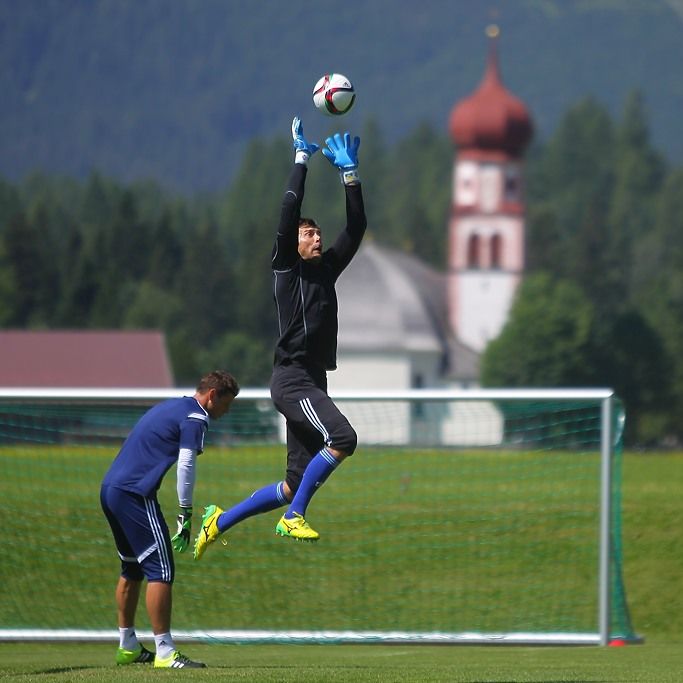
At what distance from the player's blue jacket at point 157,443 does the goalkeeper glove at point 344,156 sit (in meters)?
1.79

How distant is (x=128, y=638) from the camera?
11.5 m

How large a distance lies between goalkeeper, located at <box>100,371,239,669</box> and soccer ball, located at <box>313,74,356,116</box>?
76.5 inches

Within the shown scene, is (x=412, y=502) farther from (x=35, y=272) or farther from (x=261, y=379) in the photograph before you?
(x=35, y=272)

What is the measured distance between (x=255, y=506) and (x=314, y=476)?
58cm

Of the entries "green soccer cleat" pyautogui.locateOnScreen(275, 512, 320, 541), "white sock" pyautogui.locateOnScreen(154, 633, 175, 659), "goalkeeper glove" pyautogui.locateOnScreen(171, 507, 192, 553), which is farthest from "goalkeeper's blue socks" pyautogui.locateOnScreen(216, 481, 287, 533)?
"white sock" pyautogui.locateOnScreen(154, 633, 175, 659)

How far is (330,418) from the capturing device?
1116 centimetres

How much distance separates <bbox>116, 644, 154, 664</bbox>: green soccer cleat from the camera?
11495 mm

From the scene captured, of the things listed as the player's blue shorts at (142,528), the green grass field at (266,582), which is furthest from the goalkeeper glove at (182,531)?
the green grass field at (266,582)

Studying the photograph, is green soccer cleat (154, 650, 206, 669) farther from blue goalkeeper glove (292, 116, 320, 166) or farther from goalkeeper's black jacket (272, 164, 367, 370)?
blue goalkeeper glove (292, 116, 320, 166)

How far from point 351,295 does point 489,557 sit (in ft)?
277

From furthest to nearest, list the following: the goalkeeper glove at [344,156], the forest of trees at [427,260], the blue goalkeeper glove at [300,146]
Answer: the forest of trees at [427,260], the goalkeeper glove at [344,156], the blue goalkeeper glove at [300,146]

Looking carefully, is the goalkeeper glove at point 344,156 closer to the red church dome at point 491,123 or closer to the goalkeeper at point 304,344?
the goalkeeper at point 304,344

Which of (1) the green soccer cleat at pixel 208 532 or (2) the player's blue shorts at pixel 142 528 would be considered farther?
(1) the green soccer cleat at pixel 208 532

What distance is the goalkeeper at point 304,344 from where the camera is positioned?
36.6ft
